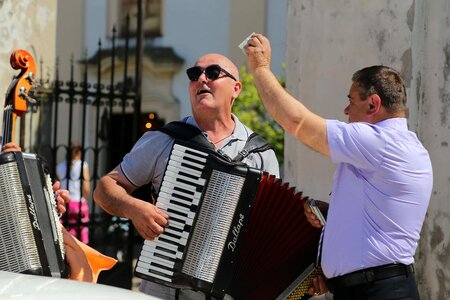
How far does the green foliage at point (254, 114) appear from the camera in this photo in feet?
47.7

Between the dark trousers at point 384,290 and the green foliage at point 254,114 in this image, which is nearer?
the dark trousers at point 384,290

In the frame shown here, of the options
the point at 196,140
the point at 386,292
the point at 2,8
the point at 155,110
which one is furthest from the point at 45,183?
the point at 155,110

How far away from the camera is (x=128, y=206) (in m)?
4.26

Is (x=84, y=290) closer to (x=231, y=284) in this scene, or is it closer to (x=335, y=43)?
(x=231, y=284)

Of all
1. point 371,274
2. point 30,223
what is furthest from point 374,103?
point 30,223

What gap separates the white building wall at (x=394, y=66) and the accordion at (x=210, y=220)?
166 centimetres

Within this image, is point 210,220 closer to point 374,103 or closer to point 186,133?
point 186,133

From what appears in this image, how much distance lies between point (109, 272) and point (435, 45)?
426 centimetres

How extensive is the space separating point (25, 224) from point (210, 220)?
77 centimetres

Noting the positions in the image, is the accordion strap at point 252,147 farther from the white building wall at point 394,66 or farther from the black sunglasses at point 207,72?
the white building wall at point 394,66

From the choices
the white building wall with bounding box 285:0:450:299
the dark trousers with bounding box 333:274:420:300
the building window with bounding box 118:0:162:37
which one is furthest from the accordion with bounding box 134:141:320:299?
the building window with bounding box 118:0:162:37

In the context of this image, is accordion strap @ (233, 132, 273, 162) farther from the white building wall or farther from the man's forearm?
the white building wall

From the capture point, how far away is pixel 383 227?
3893 millimetres

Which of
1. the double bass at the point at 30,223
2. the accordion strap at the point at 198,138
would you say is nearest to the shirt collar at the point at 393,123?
the accordion strap at the point at 198,138
